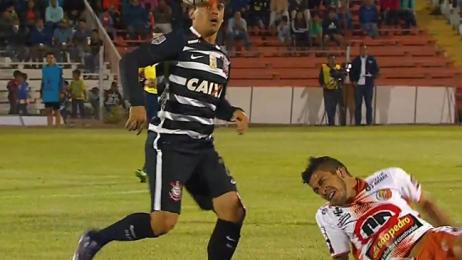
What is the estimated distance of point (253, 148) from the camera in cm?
2516

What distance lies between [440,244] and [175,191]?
2.16m

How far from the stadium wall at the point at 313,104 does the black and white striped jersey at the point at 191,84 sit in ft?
89.9

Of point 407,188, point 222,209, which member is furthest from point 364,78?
point 407,188

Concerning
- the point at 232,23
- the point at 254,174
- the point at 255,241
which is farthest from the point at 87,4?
the point at 255,241

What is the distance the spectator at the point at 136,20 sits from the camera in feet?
127

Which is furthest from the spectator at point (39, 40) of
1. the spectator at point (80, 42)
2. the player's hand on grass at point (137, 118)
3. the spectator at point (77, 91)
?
the player's hand on grass at point (137, 118)

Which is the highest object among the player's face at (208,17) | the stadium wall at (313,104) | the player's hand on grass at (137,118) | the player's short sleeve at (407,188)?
the player's face at (208,17)

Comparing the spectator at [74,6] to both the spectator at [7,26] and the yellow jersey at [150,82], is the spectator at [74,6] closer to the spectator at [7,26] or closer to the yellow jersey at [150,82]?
the spectator at [7,26]

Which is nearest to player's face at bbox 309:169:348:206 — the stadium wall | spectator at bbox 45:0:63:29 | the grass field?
the grass field

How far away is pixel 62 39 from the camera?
119 feet

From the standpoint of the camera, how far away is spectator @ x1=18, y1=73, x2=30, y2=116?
1331 inches

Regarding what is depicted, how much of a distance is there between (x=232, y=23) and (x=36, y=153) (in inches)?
636

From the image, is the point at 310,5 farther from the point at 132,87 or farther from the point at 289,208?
the point at 132,87

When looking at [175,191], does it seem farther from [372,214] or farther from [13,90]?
[13,90]
